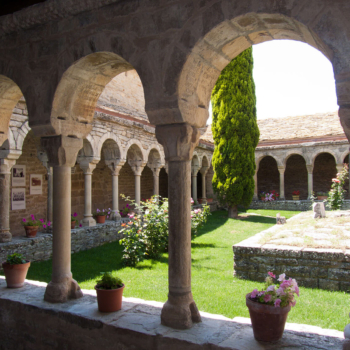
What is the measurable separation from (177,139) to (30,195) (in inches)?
320

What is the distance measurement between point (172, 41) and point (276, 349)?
236cm

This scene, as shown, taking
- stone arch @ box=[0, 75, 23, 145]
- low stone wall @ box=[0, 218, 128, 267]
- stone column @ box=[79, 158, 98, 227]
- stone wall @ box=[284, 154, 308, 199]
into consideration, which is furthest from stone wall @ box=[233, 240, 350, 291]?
stone wall @ box=[284, 154, 308, 199]

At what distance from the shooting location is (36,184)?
9.89 m

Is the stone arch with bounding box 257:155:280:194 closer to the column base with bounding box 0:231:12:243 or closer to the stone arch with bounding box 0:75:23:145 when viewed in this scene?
the column base with bounding box 0:231:12:243

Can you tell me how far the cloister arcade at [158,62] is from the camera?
236cm

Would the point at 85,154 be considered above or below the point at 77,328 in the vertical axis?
above

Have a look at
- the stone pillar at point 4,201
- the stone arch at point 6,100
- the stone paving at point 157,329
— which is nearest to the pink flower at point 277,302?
the stone paving at point 157,329

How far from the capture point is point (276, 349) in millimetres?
2314

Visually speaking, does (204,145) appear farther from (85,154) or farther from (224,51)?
(224,51)

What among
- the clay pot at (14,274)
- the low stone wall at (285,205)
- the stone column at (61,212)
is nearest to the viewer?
the stone column at (61,212)

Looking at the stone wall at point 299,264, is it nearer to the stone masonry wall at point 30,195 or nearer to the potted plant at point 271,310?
the potted plant at point 271,310

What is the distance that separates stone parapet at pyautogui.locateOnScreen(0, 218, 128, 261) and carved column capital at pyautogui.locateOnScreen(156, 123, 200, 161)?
5201mm

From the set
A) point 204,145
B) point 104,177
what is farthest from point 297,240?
point 204,145

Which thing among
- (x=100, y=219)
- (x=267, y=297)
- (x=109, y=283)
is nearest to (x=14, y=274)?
(x=109, y=283)
